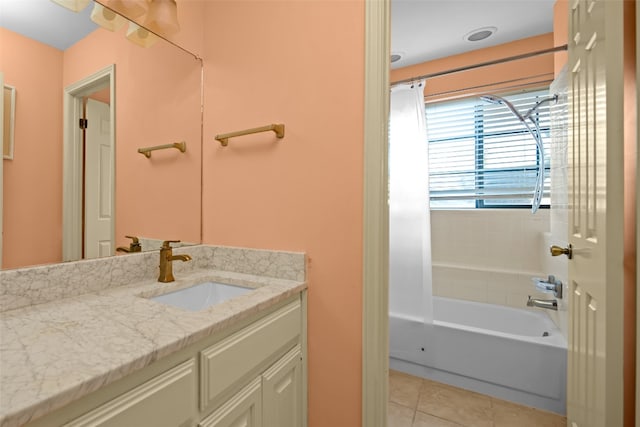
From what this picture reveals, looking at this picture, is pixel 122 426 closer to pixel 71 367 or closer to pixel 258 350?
pixel 71 367

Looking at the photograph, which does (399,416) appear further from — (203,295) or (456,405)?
(203,295)

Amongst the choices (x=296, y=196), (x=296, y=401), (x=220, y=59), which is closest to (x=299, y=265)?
(x=296, y=196)

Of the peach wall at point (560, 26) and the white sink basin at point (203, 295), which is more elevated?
the peach wall at point (560, 26)

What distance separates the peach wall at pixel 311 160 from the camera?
3.62ft

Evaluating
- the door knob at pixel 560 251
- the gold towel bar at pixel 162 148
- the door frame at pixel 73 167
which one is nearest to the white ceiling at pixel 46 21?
the door frame at pixel 73 167

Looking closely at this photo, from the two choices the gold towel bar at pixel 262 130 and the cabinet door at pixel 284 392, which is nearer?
the cabinet door at pixel 284 392

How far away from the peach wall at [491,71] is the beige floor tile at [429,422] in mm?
2179

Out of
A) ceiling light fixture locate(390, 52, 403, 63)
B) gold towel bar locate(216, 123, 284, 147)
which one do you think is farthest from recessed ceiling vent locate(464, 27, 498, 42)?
gold towel bar locate(216, 123, 284, 147)

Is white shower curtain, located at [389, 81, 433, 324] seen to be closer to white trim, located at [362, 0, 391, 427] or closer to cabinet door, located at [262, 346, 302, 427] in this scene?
white trim, located at [362, 0, 391, 427]

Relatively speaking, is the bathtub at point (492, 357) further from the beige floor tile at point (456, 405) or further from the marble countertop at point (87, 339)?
the marble countertop at point (87, 339)

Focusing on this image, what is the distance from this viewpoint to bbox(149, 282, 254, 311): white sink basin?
117cm

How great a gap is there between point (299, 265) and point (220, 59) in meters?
1.07

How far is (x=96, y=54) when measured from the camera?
3.57 ft

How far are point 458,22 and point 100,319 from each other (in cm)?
285
